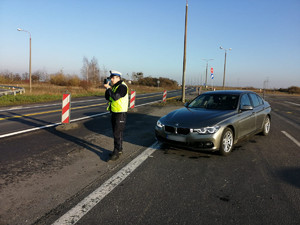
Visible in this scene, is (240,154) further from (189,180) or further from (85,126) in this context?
(85,126)

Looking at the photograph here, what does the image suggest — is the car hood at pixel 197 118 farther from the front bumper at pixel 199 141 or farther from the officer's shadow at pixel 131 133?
the officer's shadow at pixel 131 133

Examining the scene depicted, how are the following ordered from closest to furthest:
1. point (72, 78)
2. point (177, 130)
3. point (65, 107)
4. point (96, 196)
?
point (96, 196) < point (177, 130) < point (65, 107) < point (72, 78)

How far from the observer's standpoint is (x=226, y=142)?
16.2ft

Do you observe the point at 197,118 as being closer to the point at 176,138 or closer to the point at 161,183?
the point at 176,138

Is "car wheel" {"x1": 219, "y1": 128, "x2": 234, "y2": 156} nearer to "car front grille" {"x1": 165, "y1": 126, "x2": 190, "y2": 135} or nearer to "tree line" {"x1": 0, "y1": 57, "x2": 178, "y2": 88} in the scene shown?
"car front grille" {"x1": 165, "y1": 126, "x2": 190, "y2": 135}

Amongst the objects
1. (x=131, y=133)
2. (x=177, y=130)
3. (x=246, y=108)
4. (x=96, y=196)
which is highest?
(x=246, y=108)

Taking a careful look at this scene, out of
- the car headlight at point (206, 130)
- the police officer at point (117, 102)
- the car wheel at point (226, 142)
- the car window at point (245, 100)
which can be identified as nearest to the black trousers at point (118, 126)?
the police officer at point (117, 102)

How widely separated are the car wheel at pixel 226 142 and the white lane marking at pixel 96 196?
5.65ft

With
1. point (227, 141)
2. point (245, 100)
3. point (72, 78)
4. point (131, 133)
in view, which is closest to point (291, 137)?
point (245, 100)

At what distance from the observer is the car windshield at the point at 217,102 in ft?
18.9

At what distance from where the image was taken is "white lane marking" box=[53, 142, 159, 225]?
2.56 m

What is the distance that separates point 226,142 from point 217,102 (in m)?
A: 1.41

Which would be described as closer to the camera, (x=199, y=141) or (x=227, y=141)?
(x=199, y=141)

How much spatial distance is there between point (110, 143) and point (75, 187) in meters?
2.58
